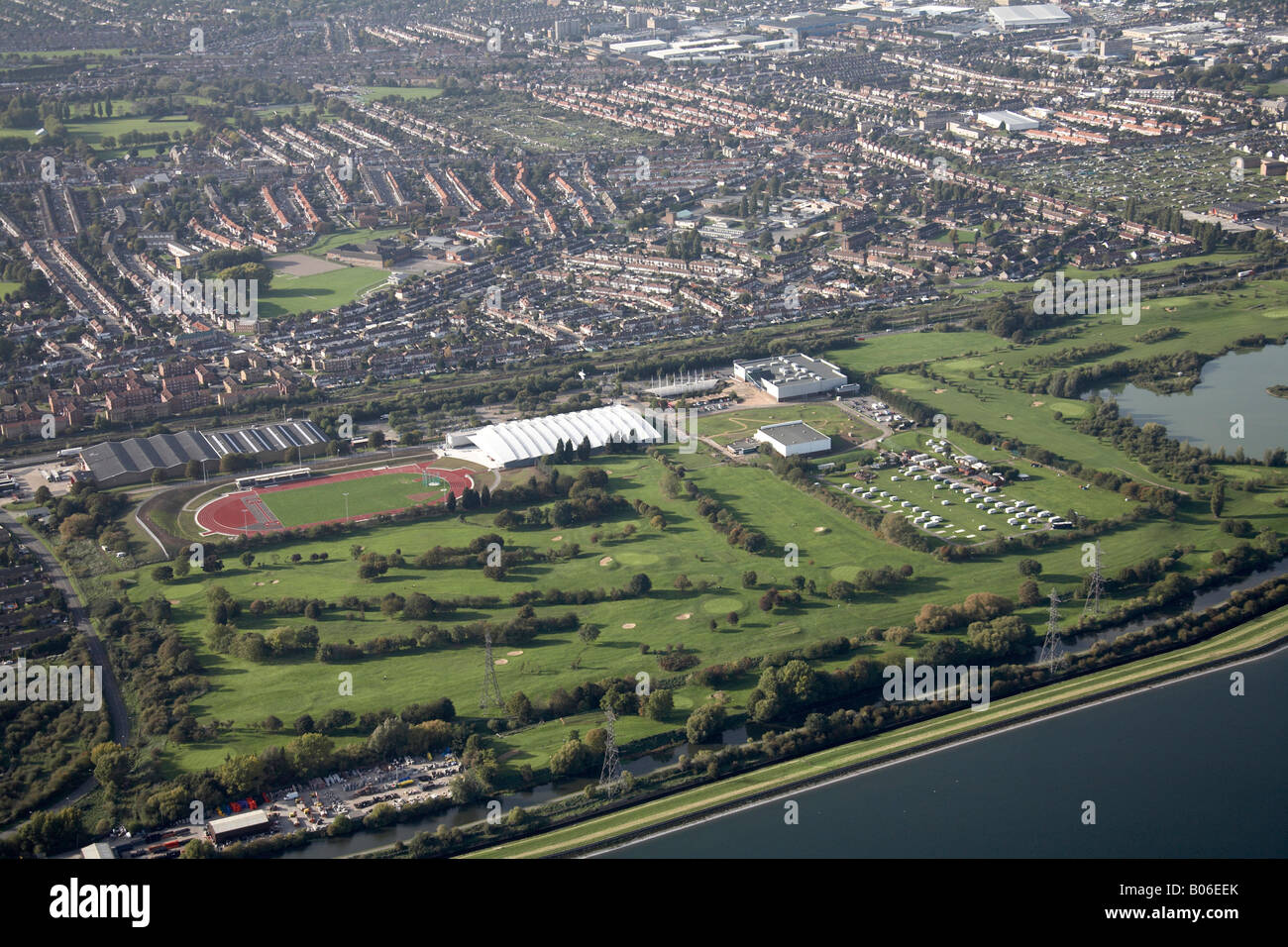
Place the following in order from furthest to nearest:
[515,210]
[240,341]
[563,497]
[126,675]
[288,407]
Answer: [515,210]
[240,341]
[288,407]
[563,497]
[126,675]

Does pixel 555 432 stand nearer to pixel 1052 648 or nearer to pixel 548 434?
pixel 548 434

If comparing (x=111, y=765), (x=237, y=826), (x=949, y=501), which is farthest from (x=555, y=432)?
(x=237, y=826)

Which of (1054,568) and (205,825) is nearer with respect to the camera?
(205,825)

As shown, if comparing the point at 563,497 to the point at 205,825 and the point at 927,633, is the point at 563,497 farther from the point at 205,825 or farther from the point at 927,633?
the point at 205,825

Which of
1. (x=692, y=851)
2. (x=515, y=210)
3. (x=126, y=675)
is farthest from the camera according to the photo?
(x=515, y=210)

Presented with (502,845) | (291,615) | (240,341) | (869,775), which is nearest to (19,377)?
(240,341)

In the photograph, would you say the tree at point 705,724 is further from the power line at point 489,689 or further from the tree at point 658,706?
the power line at point 489,689

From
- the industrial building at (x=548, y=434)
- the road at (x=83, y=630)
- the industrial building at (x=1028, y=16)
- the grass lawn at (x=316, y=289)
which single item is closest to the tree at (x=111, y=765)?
the road at (x=83, y=630)

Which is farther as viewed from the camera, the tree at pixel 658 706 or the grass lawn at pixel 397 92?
the grass lawn at pixel 397 92
